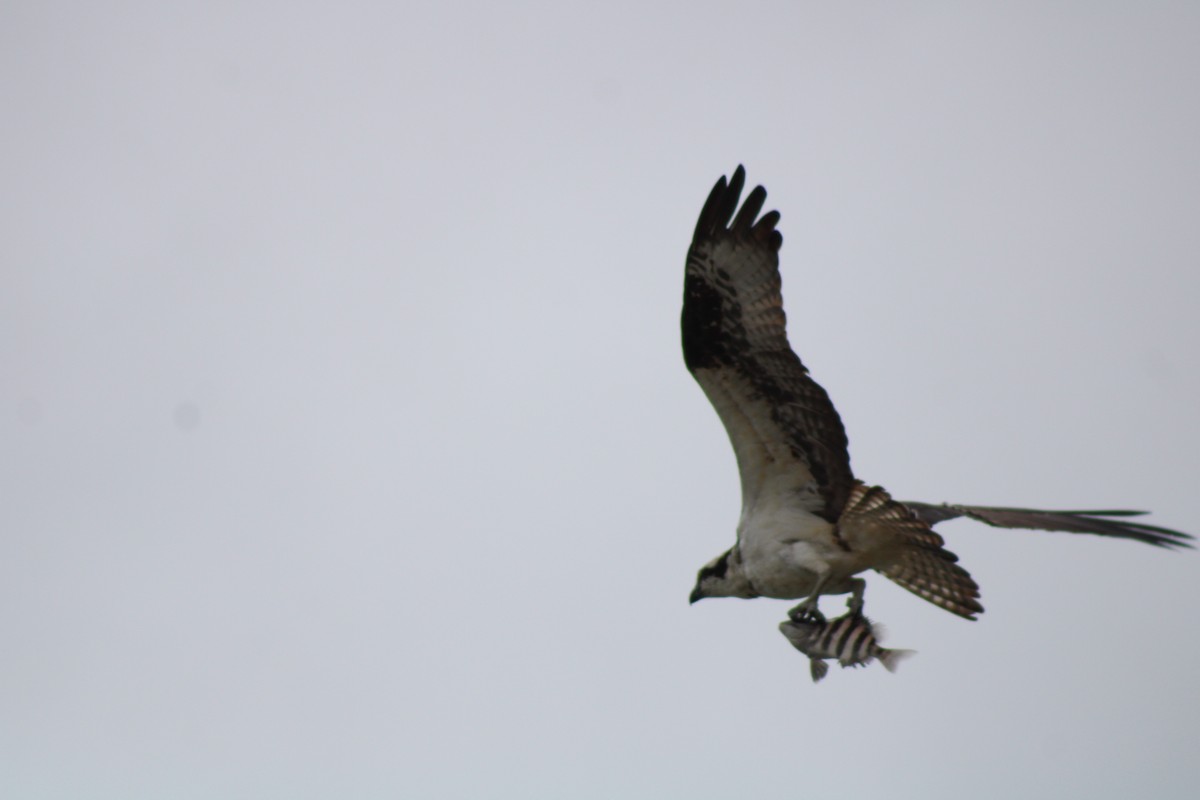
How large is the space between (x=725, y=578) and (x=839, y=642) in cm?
146

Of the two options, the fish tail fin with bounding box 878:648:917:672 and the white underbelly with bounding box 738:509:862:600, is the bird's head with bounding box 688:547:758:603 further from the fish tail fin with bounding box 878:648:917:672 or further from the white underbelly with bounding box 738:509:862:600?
the fish tail fin with bounding box 878:648:917:672

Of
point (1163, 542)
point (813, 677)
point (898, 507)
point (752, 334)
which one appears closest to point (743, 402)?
point (752, 334)

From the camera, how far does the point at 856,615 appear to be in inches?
343

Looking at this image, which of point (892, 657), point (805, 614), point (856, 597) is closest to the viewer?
point (892, 657)

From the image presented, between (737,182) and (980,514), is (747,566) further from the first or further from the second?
(737,182)

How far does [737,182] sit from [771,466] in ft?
5.85

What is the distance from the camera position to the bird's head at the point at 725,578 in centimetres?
954

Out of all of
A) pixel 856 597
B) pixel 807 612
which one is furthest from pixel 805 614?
pixel 856 597

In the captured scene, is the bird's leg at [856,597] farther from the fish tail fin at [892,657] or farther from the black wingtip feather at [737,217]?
the black wingtip feather at [737,217]

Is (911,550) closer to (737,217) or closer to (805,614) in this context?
(805,614)

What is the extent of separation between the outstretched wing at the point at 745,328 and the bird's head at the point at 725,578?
1031 mm

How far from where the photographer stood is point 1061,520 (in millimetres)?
9203

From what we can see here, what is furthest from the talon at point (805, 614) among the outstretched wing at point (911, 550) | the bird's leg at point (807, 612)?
the outstretched wing at point (911, 550)

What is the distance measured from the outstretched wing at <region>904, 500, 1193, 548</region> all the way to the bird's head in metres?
1.15
